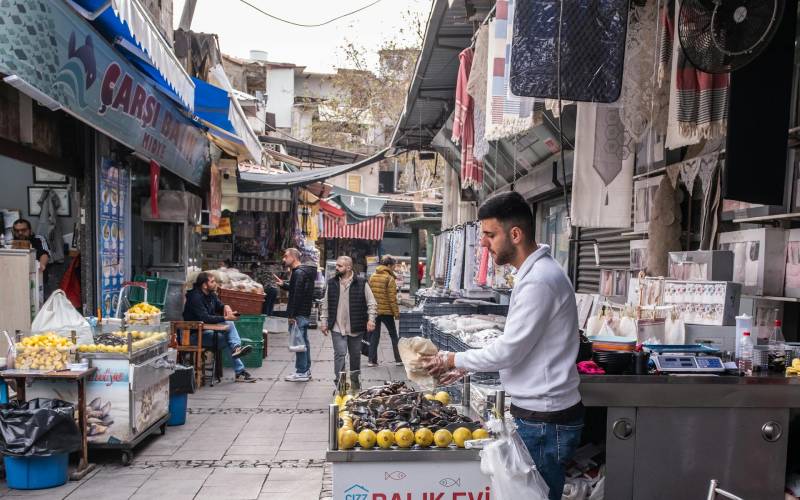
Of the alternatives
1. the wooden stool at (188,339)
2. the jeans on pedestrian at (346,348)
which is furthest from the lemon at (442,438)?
the wooden stool at (188,339)

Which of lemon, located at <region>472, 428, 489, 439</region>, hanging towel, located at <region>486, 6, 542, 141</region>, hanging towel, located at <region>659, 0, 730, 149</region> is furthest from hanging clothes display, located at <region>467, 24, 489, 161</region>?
lemon, located at <region>472, 428, 489, 439</region>

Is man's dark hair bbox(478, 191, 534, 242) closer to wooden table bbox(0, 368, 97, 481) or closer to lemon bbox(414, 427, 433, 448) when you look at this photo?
Answer: lemon bbox(414, 427, 433, 448)

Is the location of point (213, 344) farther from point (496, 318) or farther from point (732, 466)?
point (732, 466)

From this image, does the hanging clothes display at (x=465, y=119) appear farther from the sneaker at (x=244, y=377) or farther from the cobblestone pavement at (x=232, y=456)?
the sneaker at (x=244, y=377)

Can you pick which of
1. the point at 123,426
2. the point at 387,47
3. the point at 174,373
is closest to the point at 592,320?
the point at 123,426

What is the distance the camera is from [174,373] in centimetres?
761

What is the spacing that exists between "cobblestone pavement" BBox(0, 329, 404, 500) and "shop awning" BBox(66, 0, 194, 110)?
Result: 4.09 metres

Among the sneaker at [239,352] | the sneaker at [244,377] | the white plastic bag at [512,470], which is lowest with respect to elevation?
the sneaker at [244,377]

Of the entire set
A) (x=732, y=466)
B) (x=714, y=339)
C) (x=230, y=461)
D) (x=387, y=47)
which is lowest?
(x=230, y=461)

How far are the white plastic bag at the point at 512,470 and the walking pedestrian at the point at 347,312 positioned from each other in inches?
258

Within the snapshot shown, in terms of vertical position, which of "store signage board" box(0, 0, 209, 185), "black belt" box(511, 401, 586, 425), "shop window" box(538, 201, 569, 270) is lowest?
"black belt" box(511, 401, 586, 425)

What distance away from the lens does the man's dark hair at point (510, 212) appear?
3.17m

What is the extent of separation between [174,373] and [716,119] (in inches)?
249

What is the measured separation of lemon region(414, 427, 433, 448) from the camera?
3707mm
